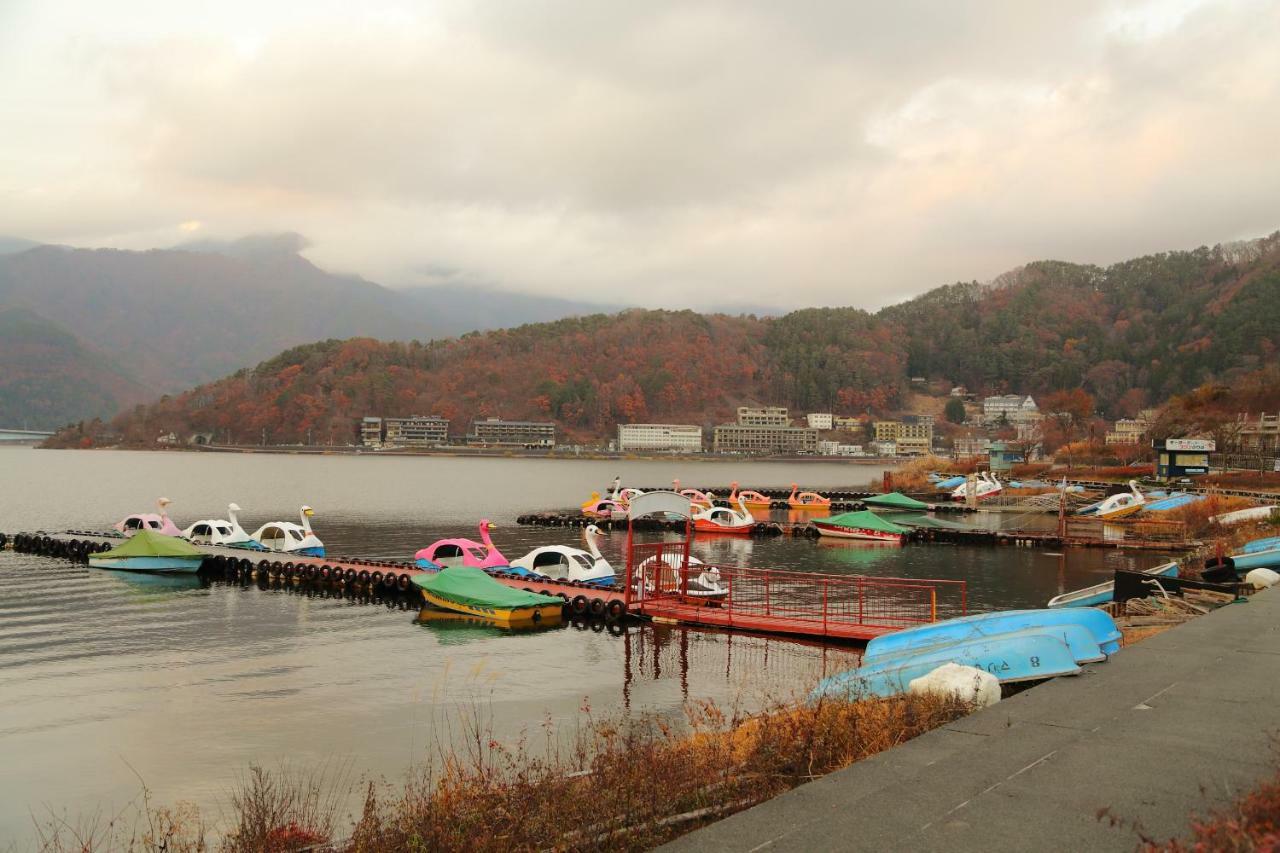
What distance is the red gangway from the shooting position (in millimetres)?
21719

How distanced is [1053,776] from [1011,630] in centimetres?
716

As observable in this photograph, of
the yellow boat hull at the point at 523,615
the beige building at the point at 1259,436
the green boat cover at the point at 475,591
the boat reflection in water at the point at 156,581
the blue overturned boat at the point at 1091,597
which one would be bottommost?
the boat reflection in water at the point at 156,581

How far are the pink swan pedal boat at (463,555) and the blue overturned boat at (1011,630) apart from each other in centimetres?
1902

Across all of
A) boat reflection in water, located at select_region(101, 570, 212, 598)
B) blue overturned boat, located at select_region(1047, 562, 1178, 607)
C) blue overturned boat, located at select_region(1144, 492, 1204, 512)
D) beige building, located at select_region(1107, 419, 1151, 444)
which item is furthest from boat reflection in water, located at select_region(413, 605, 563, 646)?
beige building, located at select_region(1107, 419, 1151, 444)

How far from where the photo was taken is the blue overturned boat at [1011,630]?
13.0 m

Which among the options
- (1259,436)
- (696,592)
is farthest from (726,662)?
(1259,436)

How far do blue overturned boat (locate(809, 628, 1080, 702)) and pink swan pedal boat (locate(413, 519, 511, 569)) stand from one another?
67.1 ft

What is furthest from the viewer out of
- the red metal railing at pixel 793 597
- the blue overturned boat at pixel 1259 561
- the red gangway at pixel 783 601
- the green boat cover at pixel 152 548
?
the green boat cover at pixel 152 548

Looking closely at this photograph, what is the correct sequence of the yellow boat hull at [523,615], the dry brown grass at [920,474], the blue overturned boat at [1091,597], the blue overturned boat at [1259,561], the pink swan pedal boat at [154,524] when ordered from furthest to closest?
1. the dry brown grass at [920,474]
2. the pink swan pedal boat at [154,524]
3. the yellow boat hull at [523,615]
4. the blue overturned boat at [1259,561]
5. the blue overturned boat at [1091,597]

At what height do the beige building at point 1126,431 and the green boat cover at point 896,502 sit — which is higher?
the beige building at point 1126,431

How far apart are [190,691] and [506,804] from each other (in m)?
12.9

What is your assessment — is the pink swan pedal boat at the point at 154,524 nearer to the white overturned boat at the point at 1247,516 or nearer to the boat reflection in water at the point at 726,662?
the boat reflection in water at the point at 726,662

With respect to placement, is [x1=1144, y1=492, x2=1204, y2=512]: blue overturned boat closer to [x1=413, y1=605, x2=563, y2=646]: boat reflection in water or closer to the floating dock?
the floating dock

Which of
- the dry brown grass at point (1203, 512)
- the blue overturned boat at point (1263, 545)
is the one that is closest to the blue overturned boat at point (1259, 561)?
the blue overturned boat at point (1263, 545)
